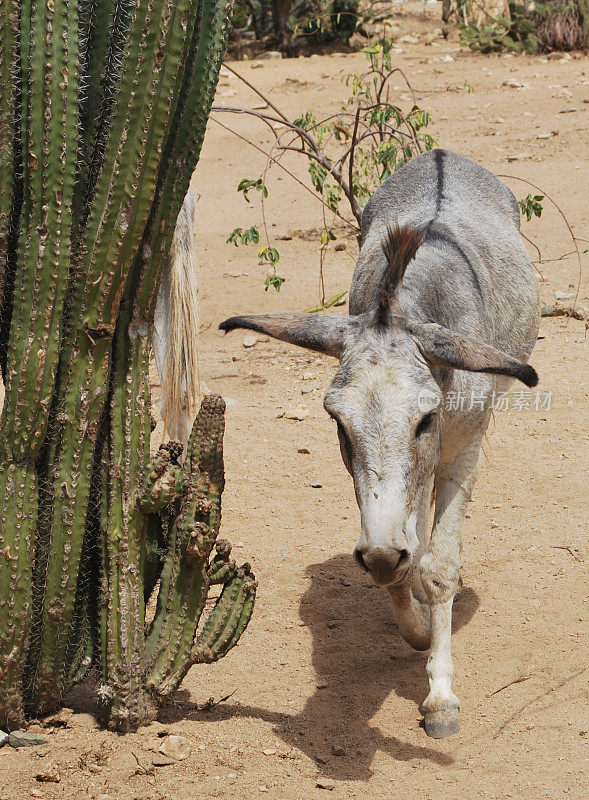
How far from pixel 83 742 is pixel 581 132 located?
1131 centimetres

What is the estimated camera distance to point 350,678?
402cm

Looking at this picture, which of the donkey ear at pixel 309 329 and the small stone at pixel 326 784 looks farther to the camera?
the donkey ear at pixel 309 329

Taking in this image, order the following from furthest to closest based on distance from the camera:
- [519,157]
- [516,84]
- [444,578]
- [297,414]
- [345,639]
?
[516,84] < [519,157] < [297,414] < [345,639] < [444,578]

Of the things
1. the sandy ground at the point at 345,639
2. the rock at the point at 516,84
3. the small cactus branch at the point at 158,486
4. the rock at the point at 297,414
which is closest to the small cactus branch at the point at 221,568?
the small cactus branch at the point at 158,486

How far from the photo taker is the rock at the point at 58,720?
10.9 feet

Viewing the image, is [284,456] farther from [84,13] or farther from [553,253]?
[553,253]

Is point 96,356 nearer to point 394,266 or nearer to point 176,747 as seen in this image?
point 394,266

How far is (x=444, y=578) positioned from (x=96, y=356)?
5.57 feet

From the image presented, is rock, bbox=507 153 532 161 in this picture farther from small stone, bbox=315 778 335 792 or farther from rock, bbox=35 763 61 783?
rock, bbox=35 763 61 783

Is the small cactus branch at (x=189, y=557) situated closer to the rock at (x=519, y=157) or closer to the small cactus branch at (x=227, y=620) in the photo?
the small cactus branch at (x=227, y=620)

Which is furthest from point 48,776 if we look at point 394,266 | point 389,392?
point 394,266

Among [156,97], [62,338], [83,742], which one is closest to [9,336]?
[62,338]

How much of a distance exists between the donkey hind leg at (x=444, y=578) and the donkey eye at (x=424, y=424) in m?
0.90

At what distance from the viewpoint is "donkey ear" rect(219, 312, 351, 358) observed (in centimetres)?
339
